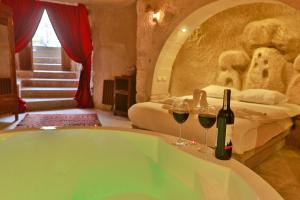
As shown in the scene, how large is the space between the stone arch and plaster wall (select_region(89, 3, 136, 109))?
106cm

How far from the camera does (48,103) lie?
5414 mm

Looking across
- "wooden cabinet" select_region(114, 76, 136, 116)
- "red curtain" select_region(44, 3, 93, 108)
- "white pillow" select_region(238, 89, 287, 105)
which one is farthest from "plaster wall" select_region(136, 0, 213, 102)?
"red curtain" select_region(44, 3, 93, 108)

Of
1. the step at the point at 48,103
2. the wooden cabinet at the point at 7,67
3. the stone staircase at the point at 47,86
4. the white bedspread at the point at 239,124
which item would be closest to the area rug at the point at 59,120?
the wooden cabinet at the point at 7,67

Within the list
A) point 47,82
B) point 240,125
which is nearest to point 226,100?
point 240,125

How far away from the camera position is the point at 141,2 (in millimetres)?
4309

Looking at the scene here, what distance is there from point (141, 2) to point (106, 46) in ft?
5.09

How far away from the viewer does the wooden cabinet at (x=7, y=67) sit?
3.89 meters

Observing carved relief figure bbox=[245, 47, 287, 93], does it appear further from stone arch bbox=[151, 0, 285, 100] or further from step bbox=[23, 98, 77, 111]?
step bbox=[23, 98, 77, 111]

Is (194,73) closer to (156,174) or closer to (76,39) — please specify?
(76,39)

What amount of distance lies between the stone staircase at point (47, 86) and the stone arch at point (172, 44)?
236cm

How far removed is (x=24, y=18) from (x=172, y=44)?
9.98ft

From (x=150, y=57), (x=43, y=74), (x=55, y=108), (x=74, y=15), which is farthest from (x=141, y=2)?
(x=43, y=74)

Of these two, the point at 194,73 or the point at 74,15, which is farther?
the point at 74,15

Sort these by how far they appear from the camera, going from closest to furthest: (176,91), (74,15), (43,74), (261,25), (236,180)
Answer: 1. (236,180)
2. (261,25)
3. (176,91)
4. (74,15)
5. (43,74)
